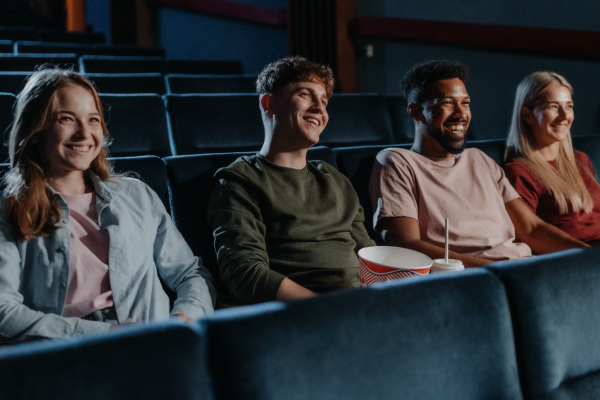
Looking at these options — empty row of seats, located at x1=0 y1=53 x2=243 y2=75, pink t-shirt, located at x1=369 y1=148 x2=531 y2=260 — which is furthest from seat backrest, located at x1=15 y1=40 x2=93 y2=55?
pink t-shirt, located at x1=369 y1=148 x2=531 y2=260

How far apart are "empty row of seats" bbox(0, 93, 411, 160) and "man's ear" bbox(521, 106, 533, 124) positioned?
0.45 m

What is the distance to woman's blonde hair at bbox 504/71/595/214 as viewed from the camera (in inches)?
55.7

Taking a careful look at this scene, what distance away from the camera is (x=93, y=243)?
2.87 ft

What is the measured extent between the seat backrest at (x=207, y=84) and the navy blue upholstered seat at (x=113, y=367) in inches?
68.7

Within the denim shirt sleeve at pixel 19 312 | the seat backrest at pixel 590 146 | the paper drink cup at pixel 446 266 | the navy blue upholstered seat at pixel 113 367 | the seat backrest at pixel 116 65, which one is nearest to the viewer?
the navy blue upholstered seat at pixel 113 367

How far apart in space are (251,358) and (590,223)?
1.23 m

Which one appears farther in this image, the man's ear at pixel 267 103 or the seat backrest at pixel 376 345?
the man's ear at pixel 267 103

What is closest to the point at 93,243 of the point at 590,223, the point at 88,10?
the point at 590,223

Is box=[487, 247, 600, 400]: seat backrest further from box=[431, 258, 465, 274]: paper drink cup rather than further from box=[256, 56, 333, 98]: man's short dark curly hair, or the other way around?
box=[256, 56, 333, 98]: man's short dark curly hair

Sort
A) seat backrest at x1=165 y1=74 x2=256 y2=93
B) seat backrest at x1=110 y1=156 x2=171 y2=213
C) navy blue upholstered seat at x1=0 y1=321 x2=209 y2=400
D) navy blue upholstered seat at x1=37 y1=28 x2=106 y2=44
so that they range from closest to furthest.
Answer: navy blue upholstered seat at x1=0 y1=321 x2=209 y2=400
seat backrest at x1=110 y1=156 x2=171 y2=213
seat backrest at x1=165 y1=74 x2=256 y2=93
navy blue upholstered seat at x1=37 y1=28 x2=106 y2=44

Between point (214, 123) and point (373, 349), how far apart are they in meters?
1.13

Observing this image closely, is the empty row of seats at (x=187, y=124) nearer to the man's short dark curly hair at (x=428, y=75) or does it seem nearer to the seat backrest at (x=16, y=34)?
the man's short dark curly hair at (x=428, y=75)

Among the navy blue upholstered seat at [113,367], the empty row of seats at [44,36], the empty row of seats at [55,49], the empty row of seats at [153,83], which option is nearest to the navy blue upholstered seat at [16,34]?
the empty row of seats at [44,36]

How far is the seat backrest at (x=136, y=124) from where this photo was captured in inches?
55.3
